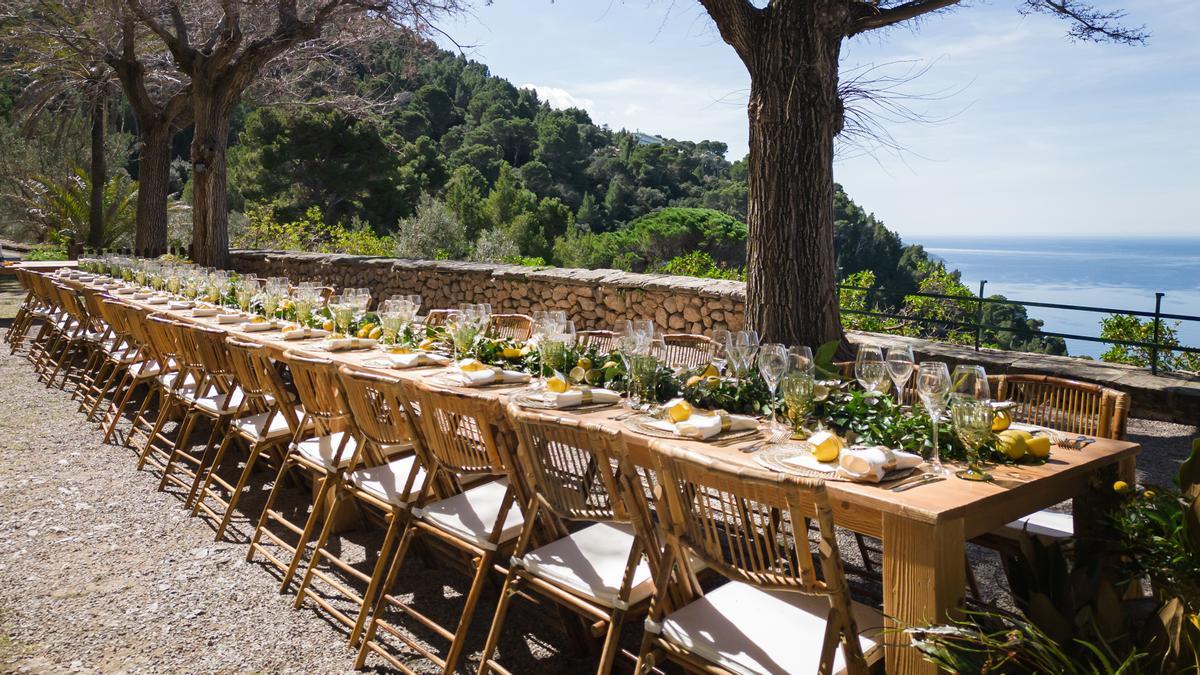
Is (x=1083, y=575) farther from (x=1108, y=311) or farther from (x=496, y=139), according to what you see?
(x=496, y=139)

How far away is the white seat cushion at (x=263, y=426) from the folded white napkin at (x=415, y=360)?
18.2 inches

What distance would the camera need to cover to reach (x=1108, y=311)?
578cm

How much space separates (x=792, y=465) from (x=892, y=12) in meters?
3.58

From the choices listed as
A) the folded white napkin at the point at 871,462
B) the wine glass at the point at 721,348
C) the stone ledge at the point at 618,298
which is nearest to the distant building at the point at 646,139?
the stone ledge at the point at 618,298

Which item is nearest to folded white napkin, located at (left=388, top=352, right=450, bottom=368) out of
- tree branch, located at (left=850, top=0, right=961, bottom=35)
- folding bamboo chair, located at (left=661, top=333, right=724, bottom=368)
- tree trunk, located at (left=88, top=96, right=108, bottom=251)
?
folding bamboo chair, located at (left=661, top=333, right=724, bottom=368)

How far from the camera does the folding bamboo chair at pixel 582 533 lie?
1.95 meters

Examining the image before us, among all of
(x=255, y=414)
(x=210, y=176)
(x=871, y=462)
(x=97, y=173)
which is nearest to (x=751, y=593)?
(x=871, y=462)

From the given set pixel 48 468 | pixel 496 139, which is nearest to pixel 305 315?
pixel 48 468

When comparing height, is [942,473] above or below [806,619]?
above

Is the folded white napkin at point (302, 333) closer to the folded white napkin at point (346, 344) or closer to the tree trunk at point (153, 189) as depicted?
the folded white napkin at point (346, 344)

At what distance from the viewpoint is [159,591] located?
3.11 metres

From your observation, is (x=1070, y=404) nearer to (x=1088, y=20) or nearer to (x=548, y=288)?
(x=1088, y=20)

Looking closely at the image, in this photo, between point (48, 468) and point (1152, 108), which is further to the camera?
point (1152, 108)

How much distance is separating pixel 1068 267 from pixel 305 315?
32.7 m
